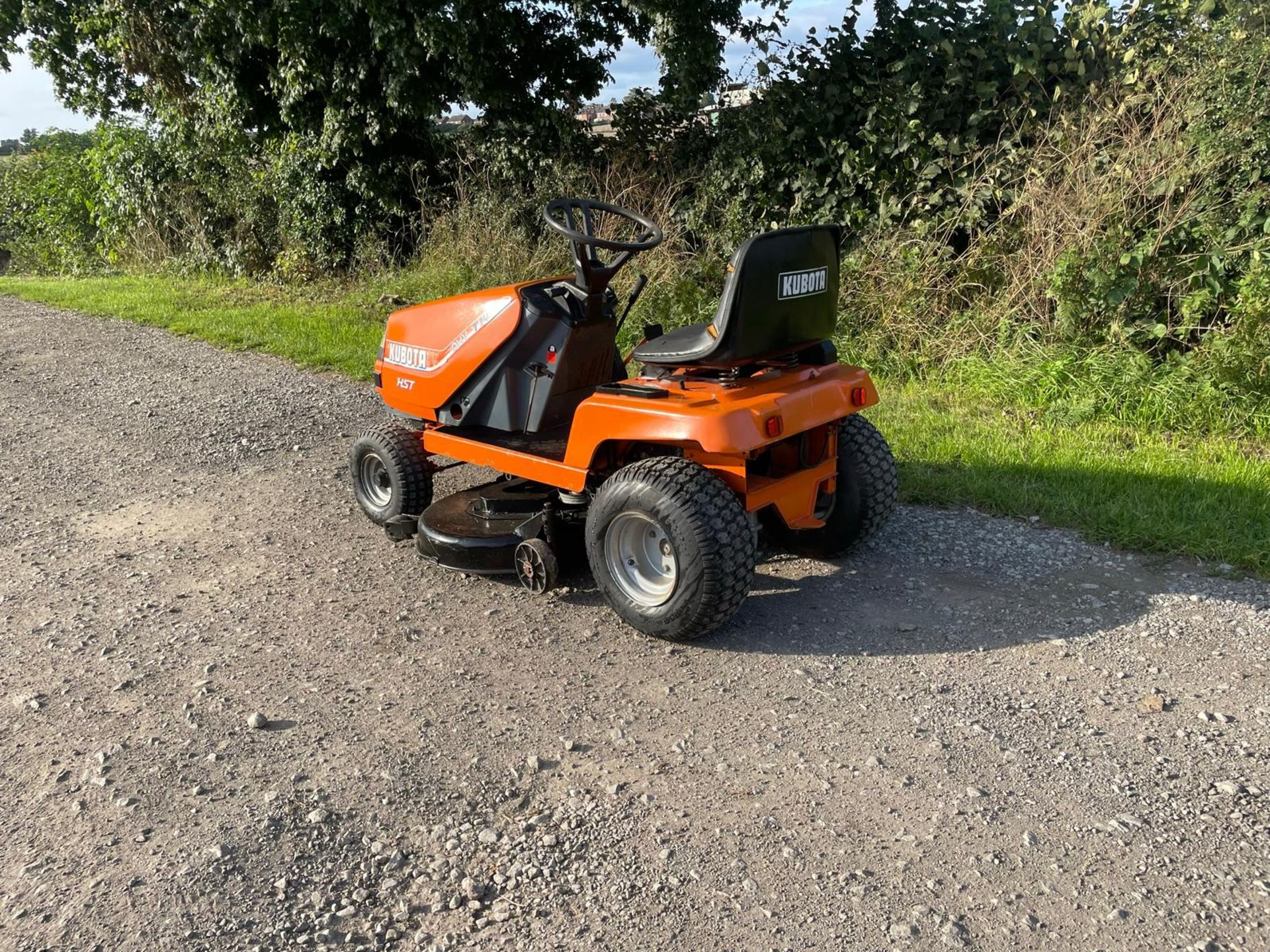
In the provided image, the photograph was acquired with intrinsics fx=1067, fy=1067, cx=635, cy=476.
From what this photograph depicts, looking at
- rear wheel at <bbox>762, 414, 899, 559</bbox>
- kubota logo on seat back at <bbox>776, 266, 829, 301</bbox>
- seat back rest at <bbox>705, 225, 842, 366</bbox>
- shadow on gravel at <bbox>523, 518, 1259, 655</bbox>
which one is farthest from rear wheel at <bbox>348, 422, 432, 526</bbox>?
kubota logo on seat back at <bbox>776, 266, 829, 301</bbox>

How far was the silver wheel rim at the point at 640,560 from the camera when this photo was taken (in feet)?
12.7

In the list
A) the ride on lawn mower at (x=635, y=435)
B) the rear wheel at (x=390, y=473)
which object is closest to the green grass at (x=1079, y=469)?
the ride on lawn mower at (x=635, y=435)

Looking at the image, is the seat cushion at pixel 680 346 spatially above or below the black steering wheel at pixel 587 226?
below

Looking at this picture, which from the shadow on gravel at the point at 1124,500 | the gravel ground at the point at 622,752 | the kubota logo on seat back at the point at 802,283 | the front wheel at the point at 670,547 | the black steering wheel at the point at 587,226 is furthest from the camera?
the shadow on gravel at the point at 1124,500

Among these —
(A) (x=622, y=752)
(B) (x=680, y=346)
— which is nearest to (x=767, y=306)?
(B) (x=680, y=346)

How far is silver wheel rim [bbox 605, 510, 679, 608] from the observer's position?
3.87m

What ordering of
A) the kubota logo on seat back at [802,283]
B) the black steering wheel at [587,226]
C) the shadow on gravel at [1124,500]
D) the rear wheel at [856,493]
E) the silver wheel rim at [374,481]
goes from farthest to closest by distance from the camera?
the silver wheel rim at [374,481] → the shadow on gravel at [1124,500] → the rear wheel at [856,493] → the black steering wheel at [587,226] → the kubota logo on seat back at [802,283]

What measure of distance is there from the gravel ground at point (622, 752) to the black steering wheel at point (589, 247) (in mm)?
1271

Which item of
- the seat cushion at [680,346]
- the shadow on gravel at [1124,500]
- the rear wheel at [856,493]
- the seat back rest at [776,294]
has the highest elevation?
the seat back rest at [776,294]

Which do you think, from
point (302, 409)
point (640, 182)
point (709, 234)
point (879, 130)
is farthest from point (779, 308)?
point (640, 182)

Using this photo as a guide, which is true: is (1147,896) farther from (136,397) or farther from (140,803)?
(136,397)

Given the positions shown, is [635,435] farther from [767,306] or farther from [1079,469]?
[1079,469]

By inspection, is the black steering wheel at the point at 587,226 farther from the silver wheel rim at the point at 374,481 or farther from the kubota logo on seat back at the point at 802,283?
the silver wheel rim at the point at 374,481

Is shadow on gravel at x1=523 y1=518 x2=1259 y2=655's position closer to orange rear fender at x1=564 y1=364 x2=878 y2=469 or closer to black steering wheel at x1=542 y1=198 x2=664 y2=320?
orange rear fender at x1=564 y1=364 x2=878 y2=469
